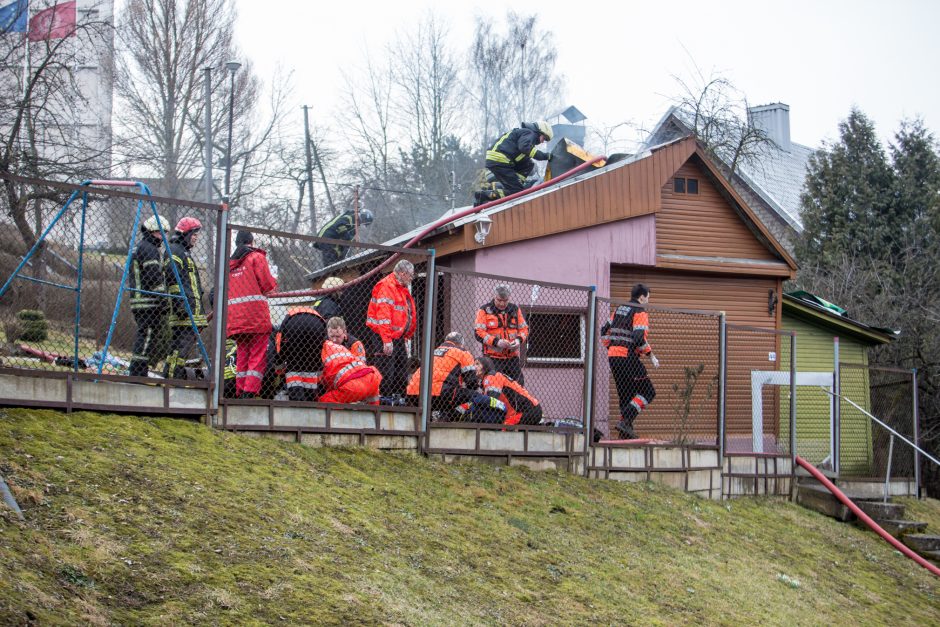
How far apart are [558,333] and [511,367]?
1.62 meters

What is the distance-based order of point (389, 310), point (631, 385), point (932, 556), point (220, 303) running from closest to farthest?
point (220, 303) → point (389, 310) → point (631, 385) → point (932, 556)

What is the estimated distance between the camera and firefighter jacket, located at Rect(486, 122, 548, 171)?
54.0ft

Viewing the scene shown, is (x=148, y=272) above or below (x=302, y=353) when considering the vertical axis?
above

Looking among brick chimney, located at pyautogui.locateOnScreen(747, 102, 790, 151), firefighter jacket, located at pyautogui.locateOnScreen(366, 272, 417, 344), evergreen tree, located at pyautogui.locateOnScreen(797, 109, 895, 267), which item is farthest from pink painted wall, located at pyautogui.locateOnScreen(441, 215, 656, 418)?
brick chimney, located at pyautogui.locateOnScreen(747, 102, 790, 151)

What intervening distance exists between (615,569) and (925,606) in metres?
4.85

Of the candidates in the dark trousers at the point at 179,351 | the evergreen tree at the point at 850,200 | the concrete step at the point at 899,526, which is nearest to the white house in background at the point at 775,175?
the evergreen tree at the point at 850,200

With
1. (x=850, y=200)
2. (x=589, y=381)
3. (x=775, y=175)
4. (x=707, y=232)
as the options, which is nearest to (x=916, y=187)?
(x=850, y=200)

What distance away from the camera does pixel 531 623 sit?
22.6 feet

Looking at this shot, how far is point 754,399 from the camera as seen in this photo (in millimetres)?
14734

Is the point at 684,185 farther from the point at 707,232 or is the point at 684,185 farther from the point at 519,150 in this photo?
the point at 519,150

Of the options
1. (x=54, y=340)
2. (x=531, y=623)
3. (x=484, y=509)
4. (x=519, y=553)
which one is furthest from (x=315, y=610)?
(x=54, y=340)

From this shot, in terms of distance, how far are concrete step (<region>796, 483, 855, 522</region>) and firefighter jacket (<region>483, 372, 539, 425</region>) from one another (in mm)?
5268

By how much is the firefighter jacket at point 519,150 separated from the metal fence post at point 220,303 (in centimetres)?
838

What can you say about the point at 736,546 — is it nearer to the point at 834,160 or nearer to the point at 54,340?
the point at 54,340
